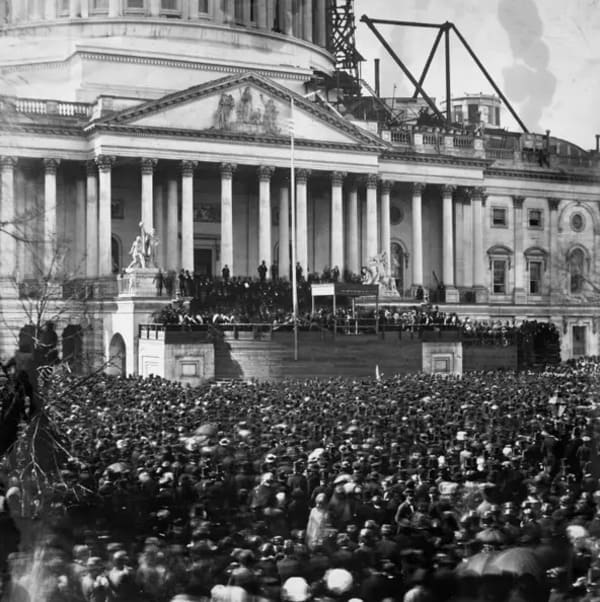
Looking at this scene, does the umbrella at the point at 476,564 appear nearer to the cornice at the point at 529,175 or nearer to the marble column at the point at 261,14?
the cornice at the point at 529,175

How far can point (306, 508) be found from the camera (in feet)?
61.5

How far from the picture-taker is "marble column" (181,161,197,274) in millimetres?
68438

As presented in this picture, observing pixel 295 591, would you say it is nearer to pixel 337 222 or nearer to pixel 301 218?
pixel 301 218

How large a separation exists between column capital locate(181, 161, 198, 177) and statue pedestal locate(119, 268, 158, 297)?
973 cm

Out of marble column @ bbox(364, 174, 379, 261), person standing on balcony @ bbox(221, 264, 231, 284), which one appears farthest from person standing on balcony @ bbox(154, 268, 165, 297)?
marble column @ bbox(364, 174, 379, 261)

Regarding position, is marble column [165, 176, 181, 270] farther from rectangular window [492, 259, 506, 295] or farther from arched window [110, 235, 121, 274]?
rectangular window [492, 259, 506, 295]

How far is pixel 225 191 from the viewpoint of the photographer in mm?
69812

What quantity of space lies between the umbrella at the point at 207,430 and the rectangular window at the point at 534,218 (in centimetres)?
6121

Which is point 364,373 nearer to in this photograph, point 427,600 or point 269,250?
point 269,250

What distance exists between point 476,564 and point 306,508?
4975 millimetres

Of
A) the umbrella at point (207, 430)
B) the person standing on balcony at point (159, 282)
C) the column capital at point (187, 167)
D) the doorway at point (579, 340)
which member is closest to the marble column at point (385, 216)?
the doorway at point (579, 340)

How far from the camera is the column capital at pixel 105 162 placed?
6606cm

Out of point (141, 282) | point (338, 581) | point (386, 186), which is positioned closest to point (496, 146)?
point (386, 186)

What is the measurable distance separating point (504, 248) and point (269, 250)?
21972mm
